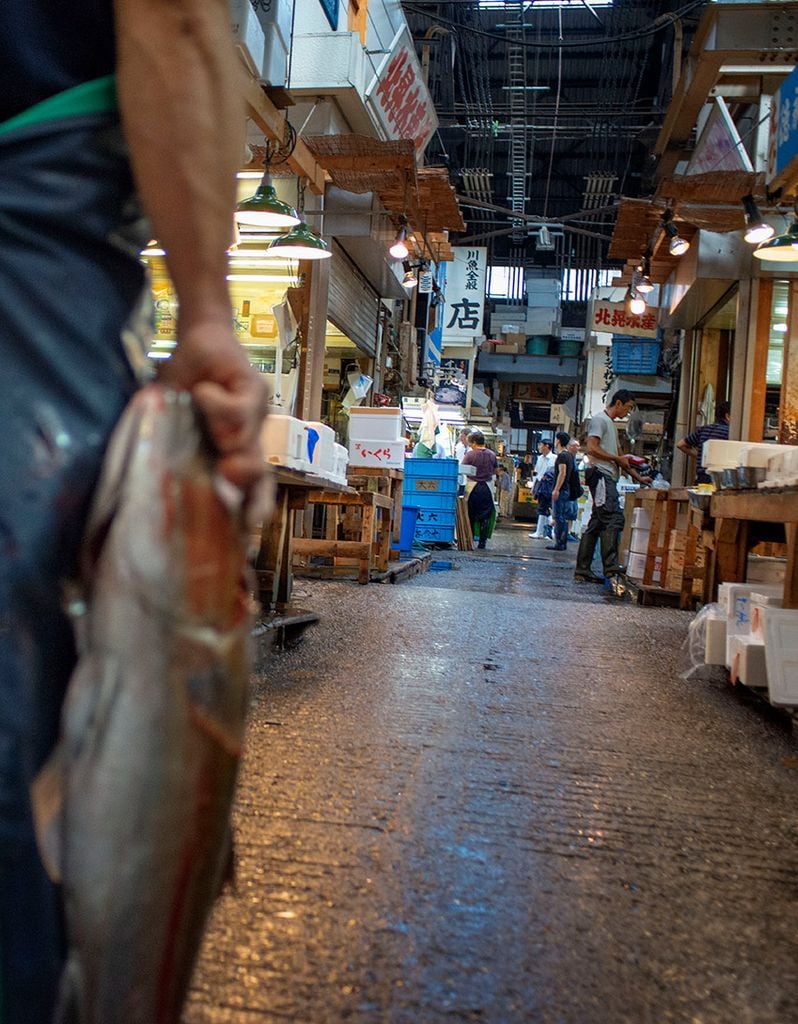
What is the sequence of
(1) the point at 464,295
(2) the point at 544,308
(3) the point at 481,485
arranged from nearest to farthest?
(3) the point at 481,485 → (1) the point at 464,295 → (2) the point at 544,308

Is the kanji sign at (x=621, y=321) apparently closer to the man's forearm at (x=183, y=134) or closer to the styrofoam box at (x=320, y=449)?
the styrofoam box at (x=320, y=449)

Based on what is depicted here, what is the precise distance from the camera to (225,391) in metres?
0.83

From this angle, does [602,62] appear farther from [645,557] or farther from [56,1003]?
[56,1003]

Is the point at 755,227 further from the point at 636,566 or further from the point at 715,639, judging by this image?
the point at 715,639

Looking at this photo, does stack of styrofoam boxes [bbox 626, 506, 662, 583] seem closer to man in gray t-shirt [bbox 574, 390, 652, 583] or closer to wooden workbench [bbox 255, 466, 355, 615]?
man in gray t-shirt [bbox 574, 390, 652, 583]

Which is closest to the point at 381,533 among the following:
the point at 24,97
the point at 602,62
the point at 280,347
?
the point at 280,347

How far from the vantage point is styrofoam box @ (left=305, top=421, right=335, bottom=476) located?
5121 mm

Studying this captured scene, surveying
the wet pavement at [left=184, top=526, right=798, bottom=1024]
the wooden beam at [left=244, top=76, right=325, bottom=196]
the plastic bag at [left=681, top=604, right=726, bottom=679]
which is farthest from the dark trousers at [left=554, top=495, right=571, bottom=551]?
the wet pavement at [left=184, top=526, right=798, bottom=1024]

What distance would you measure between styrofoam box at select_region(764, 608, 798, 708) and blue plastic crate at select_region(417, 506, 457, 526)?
10521mm

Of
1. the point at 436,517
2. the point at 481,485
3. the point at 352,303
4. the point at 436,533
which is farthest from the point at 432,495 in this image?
the point at 352,303

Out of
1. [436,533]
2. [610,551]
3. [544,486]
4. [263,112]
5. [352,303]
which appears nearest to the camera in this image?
[263,112]

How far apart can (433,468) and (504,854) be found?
11.4 m

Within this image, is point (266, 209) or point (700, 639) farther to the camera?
point (266, 209)

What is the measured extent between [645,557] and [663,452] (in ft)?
29.7
